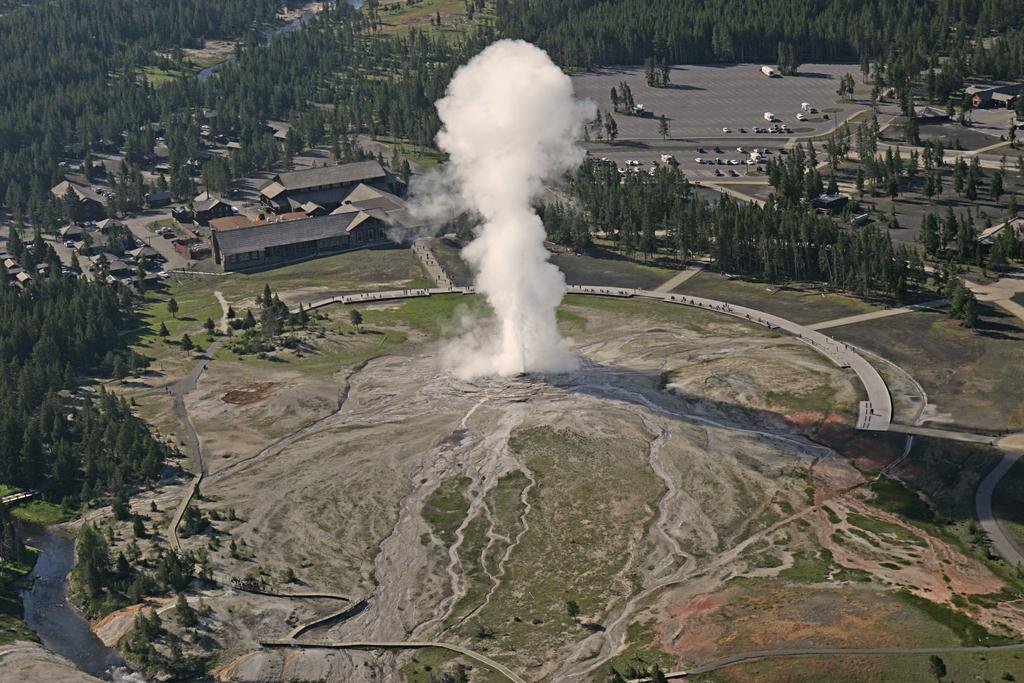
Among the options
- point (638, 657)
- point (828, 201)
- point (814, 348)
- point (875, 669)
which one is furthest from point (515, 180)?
point (828, 201)

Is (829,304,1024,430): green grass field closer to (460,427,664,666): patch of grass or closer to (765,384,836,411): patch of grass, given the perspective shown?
(765,384,836,411): patch of grass

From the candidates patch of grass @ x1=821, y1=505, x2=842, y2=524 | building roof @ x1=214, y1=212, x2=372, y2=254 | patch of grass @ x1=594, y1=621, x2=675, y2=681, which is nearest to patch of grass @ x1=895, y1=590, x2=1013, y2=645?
patch of grass @ x1=821, y1=505, x2=842, y2=524

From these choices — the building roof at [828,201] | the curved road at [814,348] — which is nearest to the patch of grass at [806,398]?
the curved road at [814,348]

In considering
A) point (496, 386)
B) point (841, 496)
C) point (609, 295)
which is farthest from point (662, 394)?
point (609, 295)

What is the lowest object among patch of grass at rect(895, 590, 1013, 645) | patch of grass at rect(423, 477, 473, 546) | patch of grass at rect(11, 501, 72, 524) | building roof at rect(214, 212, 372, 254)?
patch of grass at rect(11, 501, 72, 524)

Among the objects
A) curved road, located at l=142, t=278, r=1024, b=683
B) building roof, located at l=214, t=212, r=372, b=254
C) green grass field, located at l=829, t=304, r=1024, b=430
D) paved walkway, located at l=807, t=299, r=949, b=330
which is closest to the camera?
curved road, located at l=142, t=278, r=1024, b=683

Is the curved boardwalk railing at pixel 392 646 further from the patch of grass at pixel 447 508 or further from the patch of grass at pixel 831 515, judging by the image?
the patch of grass at pixel 831 515

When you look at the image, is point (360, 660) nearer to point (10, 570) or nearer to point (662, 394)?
point (10, 570)

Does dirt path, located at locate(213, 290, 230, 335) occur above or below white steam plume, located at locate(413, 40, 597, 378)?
below
